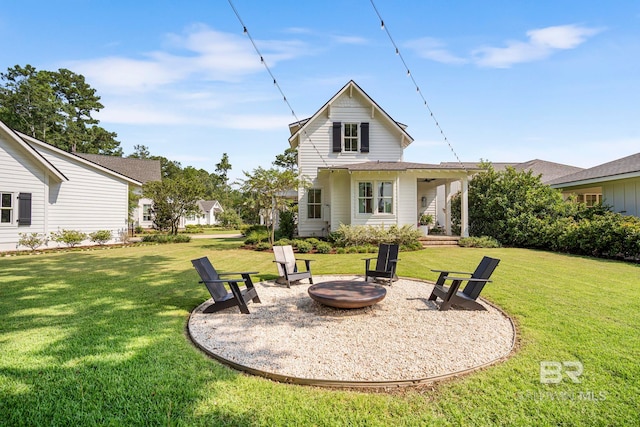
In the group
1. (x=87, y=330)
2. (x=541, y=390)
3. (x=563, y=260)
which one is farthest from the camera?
(x=563, y=260)

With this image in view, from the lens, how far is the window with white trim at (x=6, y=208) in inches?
527

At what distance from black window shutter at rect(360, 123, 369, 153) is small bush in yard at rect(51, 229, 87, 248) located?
15.5 m

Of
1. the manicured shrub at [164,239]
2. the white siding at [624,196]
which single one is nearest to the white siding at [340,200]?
the manicured shrub at [164,239]

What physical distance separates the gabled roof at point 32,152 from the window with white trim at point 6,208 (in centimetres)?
181

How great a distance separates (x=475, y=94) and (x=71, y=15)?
14.0m

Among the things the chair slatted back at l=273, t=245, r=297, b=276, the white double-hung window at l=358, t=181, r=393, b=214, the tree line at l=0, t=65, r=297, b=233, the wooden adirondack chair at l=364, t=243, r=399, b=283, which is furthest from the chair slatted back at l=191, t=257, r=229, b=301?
the white double-hung window at l=358, t=181, r=393, b=214

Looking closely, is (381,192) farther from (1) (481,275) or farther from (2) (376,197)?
(1) (481,275)

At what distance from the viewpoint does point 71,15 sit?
9219mm

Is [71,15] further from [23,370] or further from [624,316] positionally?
[624,316]

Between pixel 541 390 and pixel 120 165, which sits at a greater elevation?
pixel 120 165

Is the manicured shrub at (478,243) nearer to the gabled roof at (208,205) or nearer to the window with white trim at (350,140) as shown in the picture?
the window with white trim at (350,140)

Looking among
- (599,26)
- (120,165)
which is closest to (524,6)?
(599,26)

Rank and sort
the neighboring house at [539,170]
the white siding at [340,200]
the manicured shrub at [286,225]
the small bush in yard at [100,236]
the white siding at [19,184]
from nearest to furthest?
the white siding at [19,184], the small bush in yard at [100,236], the white siding at [340,200], the manicured shrub at [286,225], the neighboring house at [539,170]

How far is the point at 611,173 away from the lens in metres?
14.8
